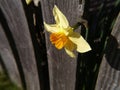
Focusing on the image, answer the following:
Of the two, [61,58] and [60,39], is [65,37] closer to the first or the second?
[60,39]

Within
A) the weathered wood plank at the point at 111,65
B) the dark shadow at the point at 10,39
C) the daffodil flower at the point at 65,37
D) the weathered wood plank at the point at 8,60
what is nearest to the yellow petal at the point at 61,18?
the daffodil flower at the point at 65,37

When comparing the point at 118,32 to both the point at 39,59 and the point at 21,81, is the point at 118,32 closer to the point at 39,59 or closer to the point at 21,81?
the point at 39,59

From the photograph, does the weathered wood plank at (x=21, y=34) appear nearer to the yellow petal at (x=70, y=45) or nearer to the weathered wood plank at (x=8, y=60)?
the weathered wood plank at (x=8, y=60)

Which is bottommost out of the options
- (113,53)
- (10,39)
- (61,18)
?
(10,39)

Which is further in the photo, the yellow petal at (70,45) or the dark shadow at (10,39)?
the dark shadow at (10,39)

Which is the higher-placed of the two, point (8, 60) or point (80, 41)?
point (80, 41)

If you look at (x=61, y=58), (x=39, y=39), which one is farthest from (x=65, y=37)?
(x=39, y=39)

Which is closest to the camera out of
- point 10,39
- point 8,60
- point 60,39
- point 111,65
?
point 60,39
